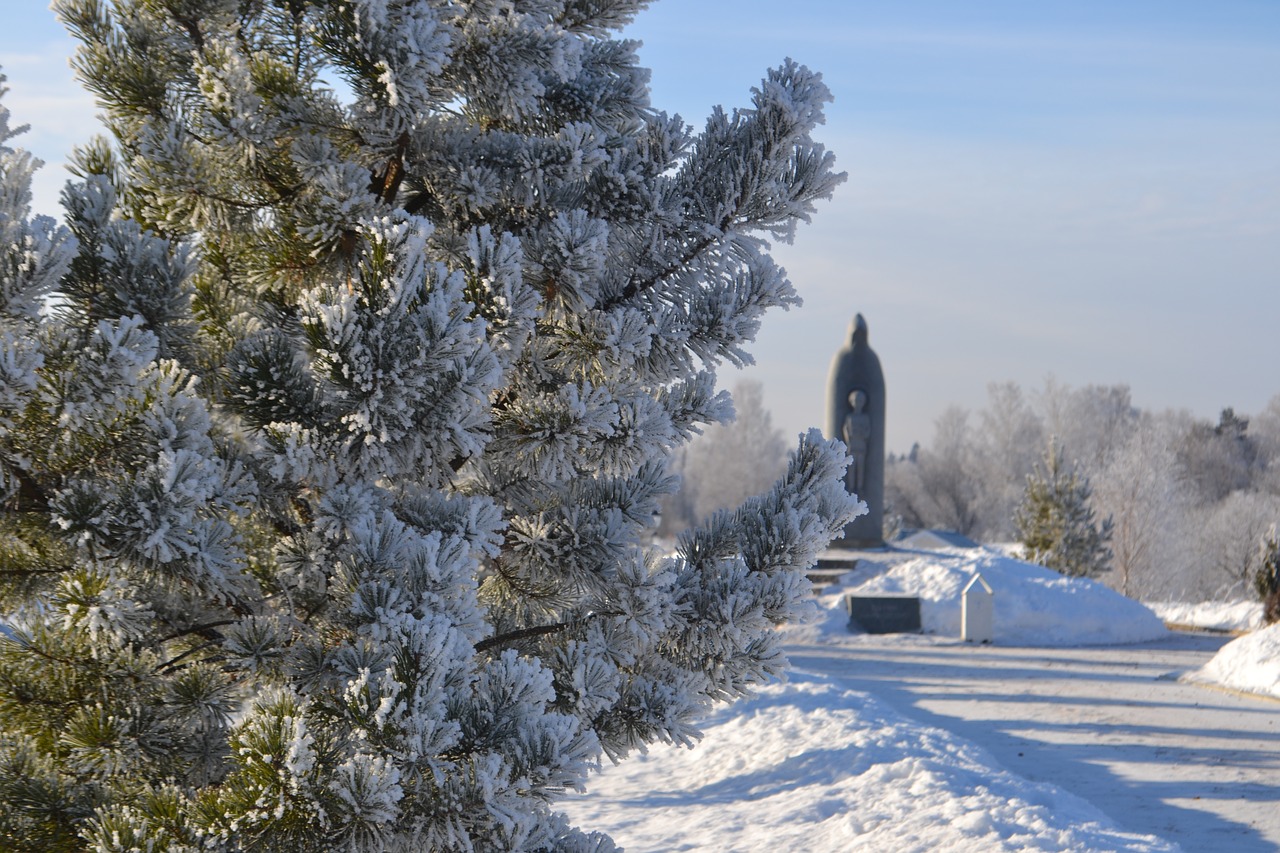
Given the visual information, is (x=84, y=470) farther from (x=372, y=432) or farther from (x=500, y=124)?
(x=500, y=124)

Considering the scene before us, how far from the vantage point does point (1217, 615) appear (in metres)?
19.5

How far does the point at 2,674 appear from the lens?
3.10m

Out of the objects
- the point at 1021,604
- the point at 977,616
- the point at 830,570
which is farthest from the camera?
the point at 830,570

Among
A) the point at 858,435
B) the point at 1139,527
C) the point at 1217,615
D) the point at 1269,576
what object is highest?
the point at 858,435

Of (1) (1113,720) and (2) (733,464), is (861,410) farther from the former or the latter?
(2) (733,464)

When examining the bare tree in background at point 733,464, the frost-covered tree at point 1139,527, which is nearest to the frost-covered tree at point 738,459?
the bare tree in background at point 733,464

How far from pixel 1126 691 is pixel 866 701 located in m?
3.73

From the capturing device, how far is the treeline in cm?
2906

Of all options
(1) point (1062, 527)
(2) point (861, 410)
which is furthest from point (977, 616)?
(2) point (861, 410)

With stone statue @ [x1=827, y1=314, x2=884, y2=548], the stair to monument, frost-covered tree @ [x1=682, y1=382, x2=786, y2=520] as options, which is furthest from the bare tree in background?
the stair to monument

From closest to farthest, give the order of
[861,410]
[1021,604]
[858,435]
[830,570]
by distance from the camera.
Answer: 1. [1021,604]
2. [830,570]
3. [858,435]
4. [861,410]

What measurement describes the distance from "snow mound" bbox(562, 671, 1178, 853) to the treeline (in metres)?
21.0

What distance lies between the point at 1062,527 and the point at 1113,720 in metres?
13.3

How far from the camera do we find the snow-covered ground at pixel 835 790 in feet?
20.3
